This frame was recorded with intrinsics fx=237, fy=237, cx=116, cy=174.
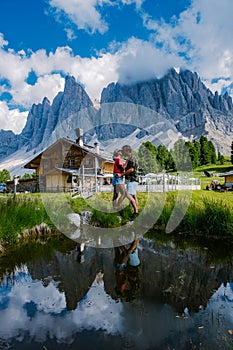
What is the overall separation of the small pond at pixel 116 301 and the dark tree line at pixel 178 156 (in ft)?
117

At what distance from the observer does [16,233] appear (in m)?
7.37

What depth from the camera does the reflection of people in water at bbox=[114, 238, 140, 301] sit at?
13.9ft

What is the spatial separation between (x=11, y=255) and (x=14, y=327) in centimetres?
322

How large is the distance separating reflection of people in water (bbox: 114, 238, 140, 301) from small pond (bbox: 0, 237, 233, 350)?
0.07ft

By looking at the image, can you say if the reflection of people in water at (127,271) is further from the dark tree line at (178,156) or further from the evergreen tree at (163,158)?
the evergreen tree at (163,158)

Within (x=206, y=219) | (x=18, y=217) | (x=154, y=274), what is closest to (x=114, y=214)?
(x=206, y=219)

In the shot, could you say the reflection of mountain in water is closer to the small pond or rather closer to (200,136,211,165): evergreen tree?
the small pond

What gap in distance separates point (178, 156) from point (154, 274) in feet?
160

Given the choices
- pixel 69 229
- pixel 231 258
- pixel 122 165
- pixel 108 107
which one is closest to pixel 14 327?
pixel 122 165

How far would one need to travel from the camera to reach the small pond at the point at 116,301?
304cm

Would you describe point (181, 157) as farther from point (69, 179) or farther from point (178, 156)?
point (69, 179)

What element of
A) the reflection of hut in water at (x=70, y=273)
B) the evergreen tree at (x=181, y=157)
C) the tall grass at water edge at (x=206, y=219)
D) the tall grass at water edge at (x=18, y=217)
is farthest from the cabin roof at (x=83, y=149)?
the evergreen tree at (x=181, y=157)

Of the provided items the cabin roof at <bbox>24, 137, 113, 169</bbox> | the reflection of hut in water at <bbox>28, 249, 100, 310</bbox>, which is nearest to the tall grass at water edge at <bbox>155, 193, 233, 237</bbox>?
the reflection of hut in water at <bbox>28, 249, 100, 310</bbox>

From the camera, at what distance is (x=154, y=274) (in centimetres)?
488
